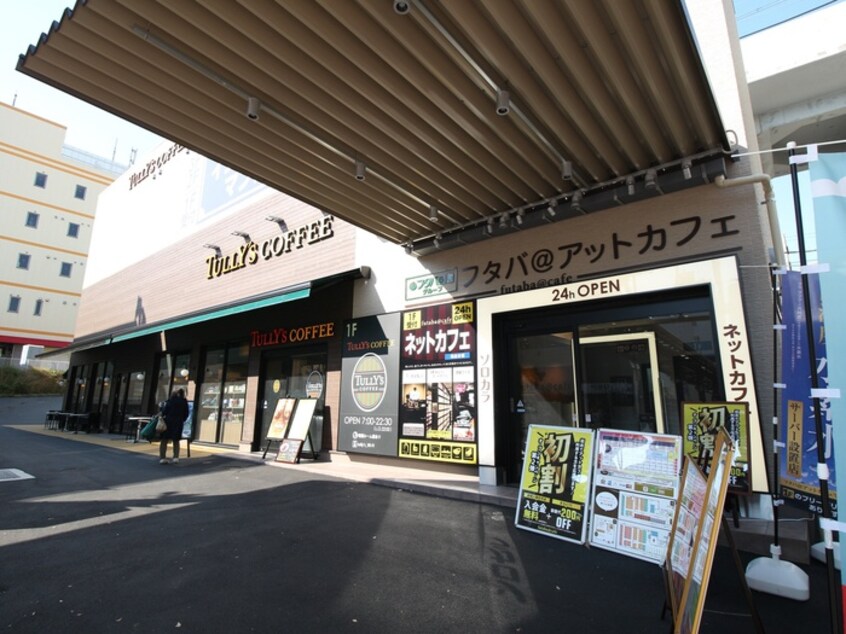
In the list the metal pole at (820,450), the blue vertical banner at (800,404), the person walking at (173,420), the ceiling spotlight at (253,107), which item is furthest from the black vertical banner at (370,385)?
the metal pole at (820,450)

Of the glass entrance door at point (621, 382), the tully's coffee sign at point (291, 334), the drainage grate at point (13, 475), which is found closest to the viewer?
the glass entrance door at point (621, 382)

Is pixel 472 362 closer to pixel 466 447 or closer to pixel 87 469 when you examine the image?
pixel 466 447

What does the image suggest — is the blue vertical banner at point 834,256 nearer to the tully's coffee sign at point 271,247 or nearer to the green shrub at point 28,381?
the tully's coffee sign at point 271,247

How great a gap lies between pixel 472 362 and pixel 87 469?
23.8 feet

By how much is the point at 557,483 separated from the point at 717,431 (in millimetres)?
1595

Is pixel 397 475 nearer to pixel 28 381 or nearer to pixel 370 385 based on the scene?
pixel 370 385

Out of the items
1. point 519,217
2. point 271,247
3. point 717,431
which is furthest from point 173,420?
point 717,431

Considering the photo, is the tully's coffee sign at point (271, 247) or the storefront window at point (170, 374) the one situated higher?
the tully's coffee sign at point (271, 247)

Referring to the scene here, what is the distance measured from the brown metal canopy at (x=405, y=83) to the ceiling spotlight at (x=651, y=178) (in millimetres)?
108

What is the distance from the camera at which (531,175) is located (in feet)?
19.2

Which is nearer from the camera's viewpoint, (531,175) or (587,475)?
(587,475)

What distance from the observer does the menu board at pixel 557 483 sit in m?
4.16

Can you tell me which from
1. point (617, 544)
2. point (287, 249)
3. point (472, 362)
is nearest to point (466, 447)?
→ point (472, 362)

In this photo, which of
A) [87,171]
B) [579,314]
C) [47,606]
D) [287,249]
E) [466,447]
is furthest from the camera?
[87,171]
